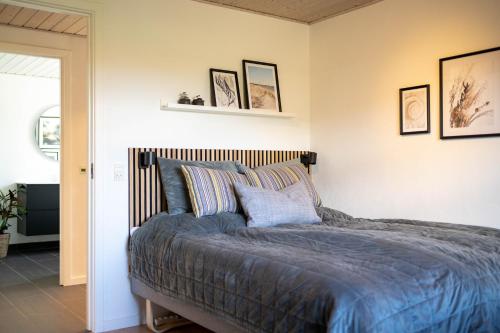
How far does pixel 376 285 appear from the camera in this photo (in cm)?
174

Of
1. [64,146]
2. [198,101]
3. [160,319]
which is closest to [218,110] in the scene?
[198,101]

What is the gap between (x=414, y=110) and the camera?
3.56 metres

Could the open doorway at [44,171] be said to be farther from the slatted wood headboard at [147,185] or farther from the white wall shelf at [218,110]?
the white wall shelf at [218,110]

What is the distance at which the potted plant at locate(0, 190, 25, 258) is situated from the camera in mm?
6148

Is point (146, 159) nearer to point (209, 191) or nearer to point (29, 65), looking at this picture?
point (209, 191)

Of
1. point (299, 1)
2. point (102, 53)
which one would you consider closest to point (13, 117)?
point (102, 53)

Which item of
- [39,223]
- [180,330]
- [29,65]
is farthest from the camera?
[39,223]

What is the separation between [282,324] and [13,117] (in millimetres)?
6262

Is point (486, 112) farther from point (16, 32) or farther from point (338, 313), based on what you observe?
point (16, 32)

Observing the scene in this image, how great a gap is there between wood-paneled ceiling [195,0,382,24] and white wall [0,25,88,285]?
5.73 ft

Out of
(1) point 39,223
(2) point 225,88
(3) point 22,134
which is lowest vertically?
(1) point 39,223

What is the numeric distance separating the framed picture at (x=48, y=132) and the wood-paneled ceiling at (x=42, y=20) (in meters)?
2.77

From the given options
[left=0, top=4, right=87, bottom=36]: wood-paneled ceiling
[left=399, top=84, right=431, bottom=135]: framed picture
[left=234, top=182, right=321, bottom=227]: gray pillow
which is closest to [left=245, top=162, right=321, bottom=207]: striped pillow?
[left=234, top=182, right=321, bottom=227]: gray pillow

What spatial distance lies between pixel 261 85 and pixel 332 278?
2591mm
